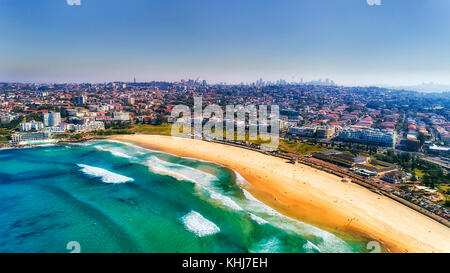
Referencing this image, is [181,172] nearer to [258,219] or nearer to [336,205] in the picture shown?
[258,219]

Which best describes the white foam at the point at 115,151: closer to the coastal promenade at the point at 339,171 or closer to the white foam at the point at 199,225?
the coastal promenade at the point at 339,171

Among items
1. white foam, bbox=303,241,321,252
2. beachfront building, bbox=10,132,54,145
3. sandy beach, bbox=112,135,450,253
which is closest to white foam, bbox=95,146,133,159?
beachfront building, bbox=10,132,54,145

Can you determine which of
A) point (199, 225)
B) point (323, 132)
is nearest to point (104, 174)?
point (199, 225)

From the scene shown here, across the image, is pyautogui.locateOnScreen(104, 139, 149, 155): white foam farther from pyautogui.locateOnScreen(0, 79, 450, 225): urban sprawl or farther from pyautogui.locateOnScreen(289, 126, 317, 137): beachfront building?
pyautogui.locateOnScreen(289, 126, 317, 137): beachfront building

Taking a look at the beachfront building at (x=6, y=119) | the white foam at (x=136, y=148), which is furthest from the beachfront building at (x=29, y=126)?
the white foam at (x=136, y=148)

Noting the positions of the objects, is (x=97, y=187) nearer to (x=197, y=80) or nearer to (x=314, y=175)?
(x=314, y=175)

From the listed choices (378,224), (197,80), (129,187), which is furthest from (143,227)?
(197,80)
